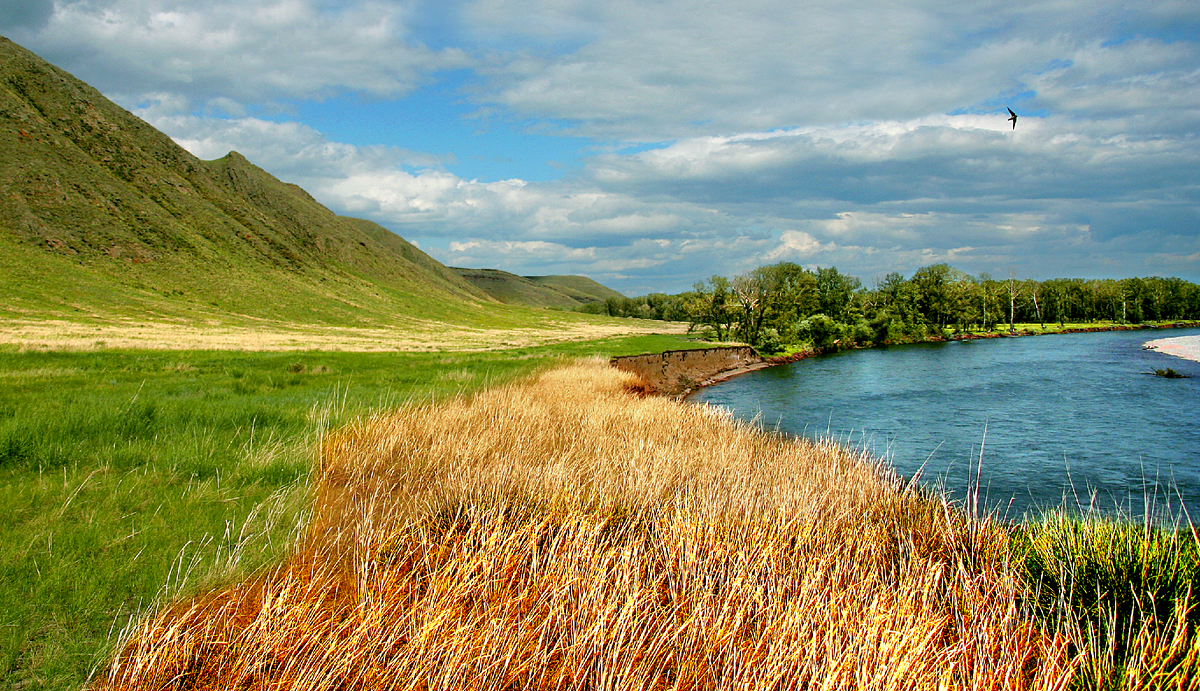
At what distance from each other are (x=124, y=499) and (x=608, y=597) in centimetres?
626

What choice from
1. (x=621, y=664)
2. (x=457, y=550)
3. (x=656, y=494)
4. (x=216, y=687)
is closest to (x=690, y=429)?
(x=656, y=494)

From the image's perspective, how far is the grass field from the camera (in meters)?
5.62

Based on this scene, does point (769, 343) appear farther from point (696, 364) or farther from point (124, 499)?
point (124, 499)

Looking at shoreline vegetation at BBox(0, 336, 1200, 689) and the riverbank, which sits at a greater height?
shoreline vegetation at BBox(0, 336, 1200, 689)

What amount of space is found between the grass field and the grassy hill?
60.6m

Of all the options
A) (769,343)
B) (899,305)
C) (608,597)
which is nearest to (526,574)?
(608,597)

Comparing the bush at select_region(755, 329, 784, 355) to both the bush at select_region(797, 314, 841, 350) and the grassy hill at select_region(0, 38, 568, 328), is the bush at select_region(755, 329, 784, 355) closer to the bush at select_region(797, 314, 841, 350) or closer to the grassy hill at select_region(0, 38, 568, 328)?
the bush at select_region(797, 314, 841, 350)

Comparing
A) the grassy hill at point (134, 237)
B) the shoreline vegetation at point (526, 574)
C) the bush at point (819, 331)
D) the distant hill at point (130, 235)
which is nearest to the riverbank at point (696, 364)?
the bush at point (819, 331)

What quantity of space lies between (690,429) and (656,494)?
6758mm

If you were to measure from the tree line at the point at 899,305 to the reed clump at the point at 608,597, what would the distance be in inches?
2389

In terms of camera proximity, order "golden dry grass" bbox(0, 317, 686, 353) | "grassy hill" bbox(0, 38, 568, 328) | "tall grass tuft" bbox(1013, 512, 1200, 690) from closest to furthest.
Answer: "tall grass tuft" bbox(1013, 512, 1200, 690), "golden dry grass" bbox(0, 317, 686, 353), "grassy hill" bbox(0, 38, 568, 328)

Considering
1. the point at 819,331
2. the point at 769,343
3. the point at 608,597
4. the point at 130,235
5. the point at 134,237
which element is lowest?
the point at 608,597

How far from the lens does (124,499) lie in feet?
26.9

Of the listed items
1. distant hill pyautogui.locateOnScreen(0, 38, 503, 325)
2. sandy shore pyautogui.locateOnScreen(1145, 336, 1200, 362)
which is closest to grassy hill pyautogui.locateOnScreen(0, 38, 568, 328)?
distant hill pyautogui.locateOnScreen(0, 38, 503, 325)
